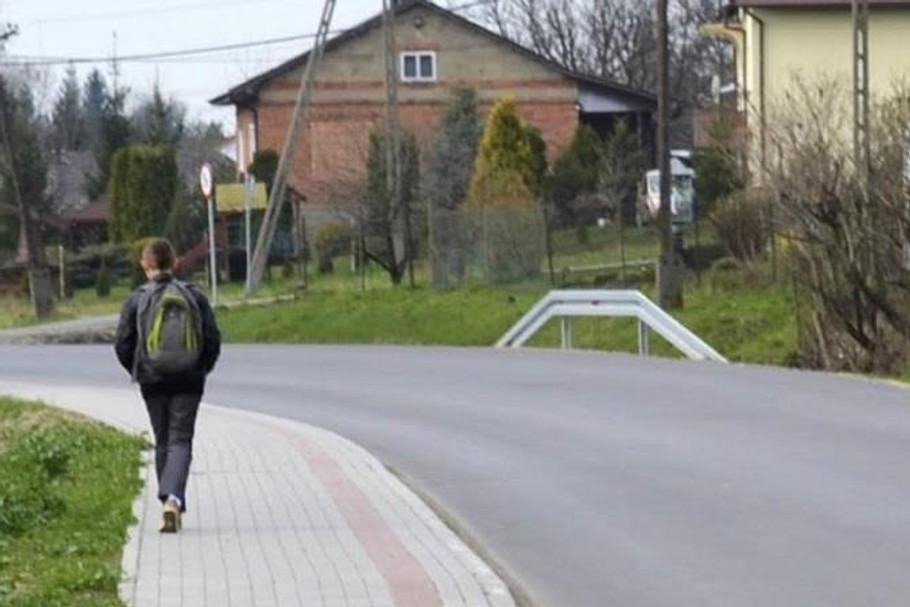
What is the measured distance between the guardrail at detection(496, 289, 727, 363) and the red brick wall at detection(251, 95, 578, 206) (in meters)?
27.3

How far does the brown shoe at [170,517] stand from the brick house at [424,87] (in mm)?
51621

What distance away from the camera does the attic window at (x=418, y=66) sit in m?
67.1

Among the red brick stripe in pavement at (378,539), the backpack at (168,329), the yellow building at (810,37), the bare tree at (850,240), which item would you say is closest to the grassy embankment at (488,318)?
the bare tree at (850,240)

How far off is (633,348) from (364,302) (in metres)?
8.62

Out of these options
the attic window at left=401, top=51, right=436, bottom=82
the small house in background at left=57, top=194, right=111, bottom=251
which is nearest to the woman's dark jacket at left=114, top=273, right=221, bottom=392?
the attic window at left=401, top=51, right=436, bottom=82

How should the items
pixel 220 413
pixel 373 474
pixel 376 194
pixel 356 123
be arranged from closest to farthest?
1. pixel 373 474
2. pixel 220 413
3. pixel 376 194
4. pixel 356 123

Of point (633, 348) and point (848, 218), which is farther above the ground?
point (848, 218)

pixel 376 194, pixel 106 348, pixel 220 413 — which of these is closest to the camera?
pixel 220 413

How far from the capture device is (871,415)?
18938mm

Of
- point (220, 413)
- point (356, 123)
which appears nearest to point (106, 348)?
point (220, 413)

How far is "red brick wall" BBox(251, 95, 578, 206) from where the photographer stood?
60.8m

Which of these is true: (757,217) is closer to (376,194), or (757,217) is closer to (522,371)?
(522,371)

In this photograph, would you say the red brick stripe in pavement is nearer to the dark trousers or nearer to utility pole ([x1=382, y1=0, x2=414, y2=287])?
the dark trousers

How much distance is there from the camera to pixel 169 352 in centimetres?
1215
